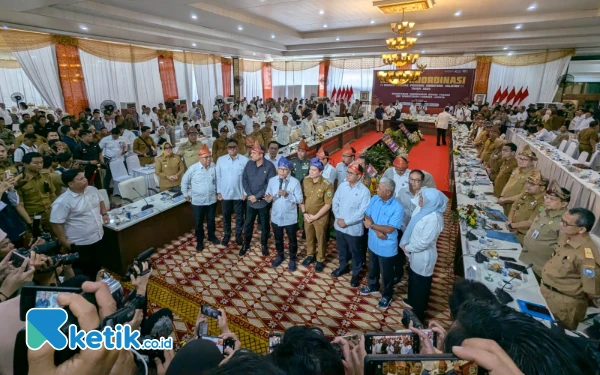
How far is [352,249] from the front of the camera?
3.82 meters

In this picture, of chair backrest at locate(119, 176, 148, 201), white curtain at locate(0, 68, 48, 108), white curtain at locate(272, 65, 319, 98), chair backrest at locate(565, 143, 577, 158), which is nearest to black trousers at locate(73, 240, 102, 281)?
chair backrest at locate(119, 176, 148, 201)

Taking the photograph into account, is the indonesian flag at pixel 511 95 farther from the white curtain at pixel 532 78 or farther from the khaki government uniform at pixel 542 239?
the khaki government uniform at pixel 542 239

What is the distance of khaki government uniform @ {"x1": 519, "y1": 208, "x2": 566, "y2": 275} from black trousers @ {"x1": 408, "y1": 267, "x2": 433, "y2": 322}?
1.00 m

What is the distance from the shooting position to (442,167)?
932 cm

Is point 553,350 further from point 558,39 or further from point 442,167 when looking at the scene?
point 558,39

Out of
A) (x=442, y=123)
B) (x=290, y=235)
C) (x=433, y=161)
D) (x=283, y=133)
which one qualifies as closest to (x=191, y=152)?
(x=290, y=235)

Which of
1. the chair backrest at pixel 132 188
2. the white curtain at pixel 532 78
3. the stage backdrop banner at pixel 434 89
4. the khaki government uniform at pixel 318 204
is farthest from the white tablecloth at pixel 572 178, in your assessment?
the stage backdrop banner at pixel 434 89

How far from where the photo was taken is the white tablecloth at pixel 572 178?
4.94 m

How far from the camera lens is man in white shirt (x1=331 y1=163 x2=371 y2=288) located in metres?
3.63

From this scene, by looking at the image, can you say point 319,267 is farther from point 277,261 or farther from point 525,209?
point 525,209

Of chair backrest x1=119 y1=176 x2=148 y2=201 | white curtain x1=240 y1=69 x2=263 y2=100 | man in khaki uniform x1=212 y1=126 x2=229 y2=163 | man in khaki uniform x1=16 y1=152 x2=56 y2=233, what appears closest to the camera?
man in khaki uniform x1=16 y1=152 x2=56 y2=233

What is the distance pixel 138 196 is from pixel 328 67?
16819 millimetres

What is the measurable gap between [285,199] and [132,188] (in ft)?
8.69

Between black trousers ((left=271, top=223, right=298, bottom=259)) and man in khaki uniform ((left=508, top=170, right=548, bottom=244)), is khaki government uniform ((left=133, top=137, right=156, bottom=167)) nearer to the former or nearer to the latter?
black trousers ((left=271, top=223, right=298, bottom=259))
